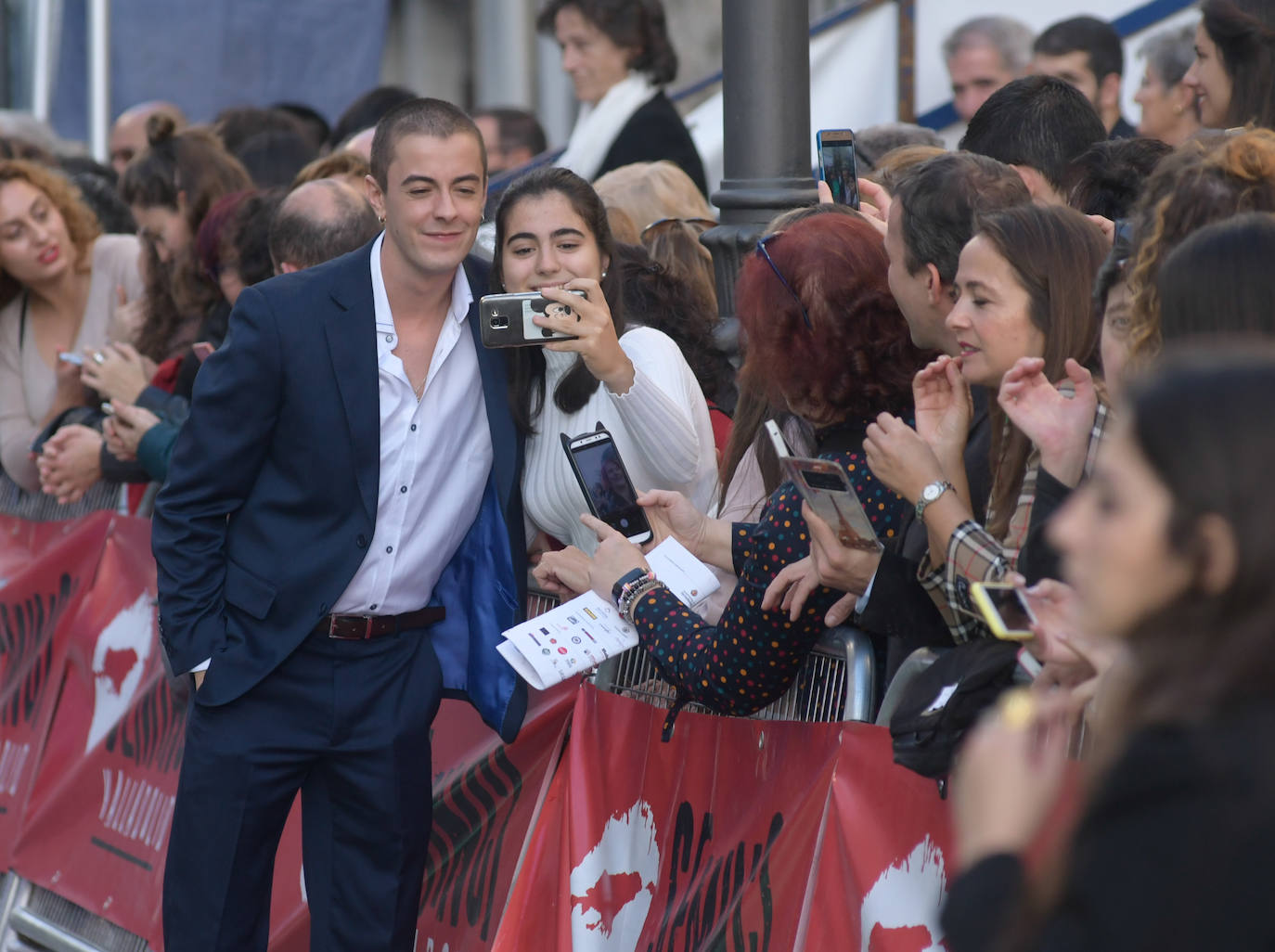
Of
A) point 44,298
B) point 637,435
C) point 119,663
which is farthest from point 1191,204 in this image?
point 44,298

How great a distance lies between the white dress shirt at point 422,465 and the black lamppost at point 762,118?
1082 mm

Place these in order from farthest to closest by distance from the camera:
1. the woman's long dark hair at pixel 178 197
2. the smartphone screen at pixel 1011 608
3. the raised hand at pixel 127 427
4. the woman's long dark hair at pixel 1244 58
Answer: the woman's long dark hair at pixel 178 197, the raised hand at pixel 127 427, the woman's long dark hair at pixel 1244 58, the smartphone screen at pixel 1011 608

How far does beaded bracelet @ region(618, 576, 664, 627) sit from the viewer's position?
12.4ft

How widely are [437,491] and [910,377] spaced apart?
49.3 inches

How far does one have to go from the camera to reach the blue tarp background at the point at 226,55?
40.9 ft

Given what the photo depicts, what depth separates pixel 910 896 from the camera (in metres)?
3.15

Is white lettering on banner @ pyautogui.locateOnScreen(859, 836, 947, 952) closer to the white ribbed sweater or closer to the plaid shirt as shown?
the plaid shirt

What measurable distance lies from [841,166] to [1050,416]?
1505mm

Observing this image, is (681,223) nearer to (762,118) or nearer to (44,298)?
(762,118)

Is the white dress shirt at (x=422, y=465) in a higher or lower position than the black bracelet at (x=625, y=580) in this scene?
higher

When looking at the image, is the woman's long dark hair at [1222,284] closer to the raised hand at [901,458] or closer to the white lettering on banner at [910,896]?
the raised hand at [901,458]

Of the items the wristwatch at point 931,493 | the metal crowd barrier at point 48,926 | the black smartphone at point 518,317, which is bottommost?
the metal crowd barrier at point 48,926

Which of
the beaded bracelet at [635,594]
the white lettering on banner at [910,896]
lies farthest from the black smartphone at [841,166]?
the white lettering on banner at [910,896]

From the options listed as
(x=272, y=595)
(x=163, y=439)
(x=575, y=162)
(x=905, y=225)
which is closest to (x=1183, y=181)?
(x=905, y=225)
